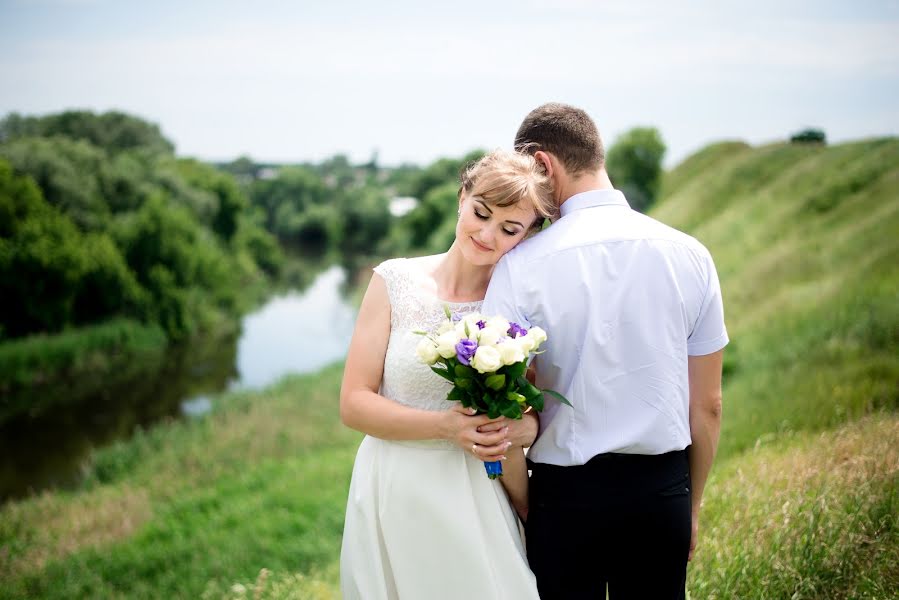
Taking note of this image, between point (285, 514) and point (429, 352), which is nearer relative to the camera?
point (429, 352)

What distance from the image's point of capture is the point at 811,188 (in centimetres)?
2047

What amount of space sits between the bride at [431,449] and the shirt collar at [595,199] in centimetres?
11

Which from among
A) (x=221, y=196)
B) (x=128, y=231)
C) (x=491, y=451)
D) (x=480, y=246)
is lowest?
(x=221, y=196)

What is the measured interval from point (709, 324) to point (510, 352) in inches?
35.9

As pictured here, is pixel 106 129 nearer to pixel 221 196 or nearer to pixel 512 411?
pixel 221 196

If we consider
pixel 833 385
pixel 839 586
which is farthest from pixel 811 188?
pixel 839 586

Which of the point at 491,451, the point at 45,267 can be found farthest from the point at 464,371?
the point at 45,267

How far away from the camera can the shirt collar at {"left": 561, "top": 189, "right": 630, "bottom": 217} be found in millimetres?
2572

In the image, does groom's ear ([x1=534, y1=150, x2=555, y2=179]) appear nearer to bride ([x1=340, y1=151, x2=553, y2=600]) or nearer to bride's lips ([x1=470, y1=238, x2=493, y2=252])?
bride ([x1=340, y1=151, x2=553, y2=600])

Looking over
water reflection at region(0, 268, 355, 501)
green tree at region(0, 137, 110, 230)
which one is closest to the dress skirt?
water reflection at region(0, 268, 355, 501)

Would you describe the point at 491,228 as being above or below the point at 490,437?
above

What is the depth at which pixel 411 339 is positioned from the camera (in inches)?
111

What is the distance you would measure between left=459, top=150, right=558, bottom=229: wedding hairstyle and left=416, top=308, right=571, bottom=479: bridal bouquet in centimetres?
54

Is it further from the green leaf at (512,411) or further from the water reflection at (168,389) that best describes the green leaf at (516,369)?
the water reflection at (168,389)
